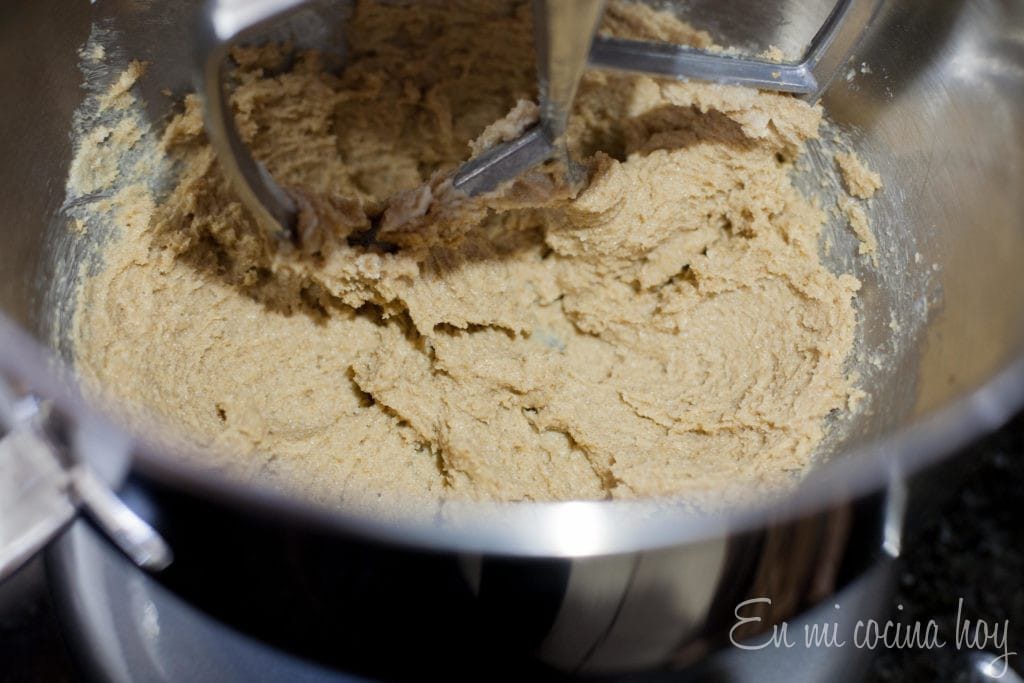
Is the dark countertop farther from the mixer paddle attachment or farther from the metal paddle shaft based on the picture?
the metal paddle shaft

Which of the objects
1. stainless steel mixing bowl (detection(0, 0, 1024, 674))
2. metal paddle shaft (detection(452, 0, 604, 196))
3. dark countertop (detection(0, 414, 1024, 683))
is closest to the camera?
stainless steel mixing bowl (detection(0, 0, 1024, 674))

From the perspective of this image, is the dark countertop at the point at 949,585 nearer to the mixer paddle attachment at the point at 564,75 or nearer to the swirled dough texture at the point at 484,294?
the swirled dough texture at the point at 484,294

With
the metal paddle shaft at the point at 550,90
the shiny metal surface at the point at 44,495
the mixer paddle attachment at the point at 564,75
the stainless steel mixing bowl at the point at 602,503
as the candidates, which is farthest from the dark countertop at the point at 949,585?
the metal paddle shaft at the point at 550,90

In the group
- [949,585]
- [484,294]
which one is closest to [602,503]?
[484,294]

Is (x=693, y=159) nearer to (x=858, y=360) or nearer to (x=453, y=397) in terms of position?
(x=858, y=360)

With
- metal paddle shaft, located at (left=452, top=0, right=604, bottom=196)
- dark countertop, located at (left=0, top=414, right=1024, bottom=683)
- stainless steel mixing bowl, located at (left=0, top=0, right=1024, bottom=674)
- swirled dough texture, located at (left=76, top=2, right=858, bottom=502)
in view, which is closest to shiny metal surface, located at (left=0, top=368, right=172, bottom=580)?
stainless steel mixing bowl, located at (left=0, top=0, right=1024, bottom=674)

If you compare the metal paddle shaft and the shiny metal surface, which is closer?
the shiny metal surface

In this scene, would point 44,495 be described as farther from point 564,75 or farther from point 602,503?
point 564,75
